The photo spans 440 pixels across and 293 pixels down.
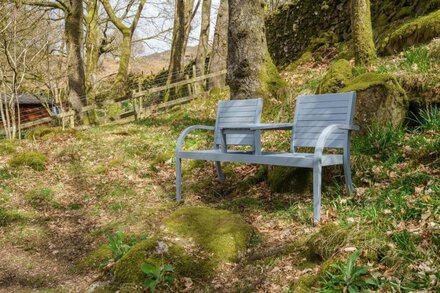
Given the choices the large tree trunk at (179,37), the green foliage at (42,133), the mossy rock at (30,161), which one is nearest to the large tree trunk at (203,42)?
the large tree trunk at (179,37)

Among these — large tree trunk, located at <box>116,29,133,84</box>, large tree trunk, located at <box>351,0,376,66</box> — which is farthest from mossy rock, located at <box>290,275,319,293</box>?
large tree trunk, located at <box>116,29,133,84</box>

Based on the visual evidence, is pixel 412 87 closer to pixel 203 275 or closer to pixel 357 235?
pixel 357 235

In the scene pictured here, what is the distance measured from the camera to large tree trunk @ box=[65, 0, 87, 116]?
1439 cm

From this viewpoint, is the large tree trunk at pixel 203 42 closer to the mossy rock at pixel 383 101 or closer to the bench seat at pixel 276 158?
the bench seat at pixel 276 158

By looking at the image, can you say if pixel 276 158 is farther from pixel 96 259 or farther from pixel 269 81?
pixel 269 81

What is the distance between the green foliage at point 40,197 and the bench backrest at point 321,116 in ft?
12.8

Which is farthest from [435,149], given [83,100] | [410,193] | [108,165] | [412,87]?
[83,100]

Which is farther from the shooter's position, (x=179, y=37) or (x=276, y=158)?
(x=179, y=37)

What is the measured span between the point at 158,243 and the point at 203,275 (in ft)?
1.61

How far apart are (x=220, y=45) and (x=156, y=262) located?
10987mm

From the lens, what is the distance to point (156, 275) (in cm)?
320

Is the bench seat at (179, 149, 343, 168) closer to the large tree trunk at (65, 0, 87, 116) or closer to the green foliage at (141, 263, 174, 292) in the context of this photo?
the green foliage at (141, 263, 174, 292)

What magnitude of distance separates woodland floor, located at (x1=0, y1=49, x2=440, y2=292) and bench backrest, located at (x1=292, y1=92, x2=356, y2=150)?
54 centimetres

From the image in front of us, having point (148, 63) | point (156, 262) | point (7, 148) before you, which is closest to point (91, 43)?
point (7, 148)
